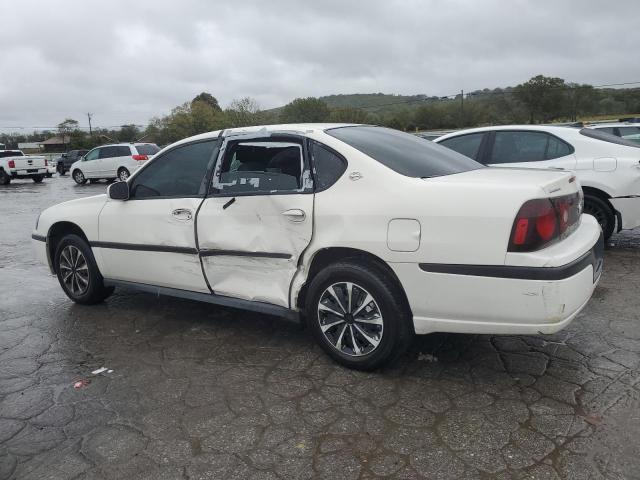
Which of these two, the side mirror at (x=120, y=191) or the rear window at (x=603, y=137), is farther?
the rear window at (x=603, y=137)

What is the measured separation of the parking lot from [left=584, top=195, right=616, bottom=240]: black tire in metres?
1.68

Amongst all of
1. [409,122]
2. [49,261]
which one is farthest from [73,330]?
[409,122]

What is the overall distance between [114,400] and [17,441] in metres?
0.55

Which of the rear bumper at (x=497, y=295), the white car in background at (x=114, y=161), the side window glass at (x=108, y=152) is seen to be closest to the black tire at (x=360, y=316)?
the rear bumper at (x=497, y=295)

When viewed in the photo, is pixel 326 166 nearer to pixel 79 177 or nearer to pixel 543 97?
pixel 79 177

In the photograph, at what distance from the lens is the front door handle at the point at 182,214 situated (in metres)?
4.02

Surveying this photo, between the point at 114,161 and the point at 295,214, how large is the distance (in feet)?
67.4

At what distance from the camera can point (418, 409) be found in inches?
118

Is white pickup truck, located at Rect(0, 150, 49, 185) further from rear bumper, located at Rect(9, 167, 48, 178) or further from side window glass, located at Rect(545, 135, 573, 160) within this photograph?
side window glass, located at Rect(545, 135, 573, 160)

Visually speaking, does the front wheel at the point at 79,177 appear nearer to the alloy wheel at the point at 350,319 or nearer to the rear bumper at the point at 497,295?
the alloy wheel at the point at 350,319

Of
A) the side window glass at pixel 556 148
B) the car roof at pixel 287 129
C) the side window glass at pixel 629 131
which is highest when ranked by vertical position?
the car roof at pixel 287 129

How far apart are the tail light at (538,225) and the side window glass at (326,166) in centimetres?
114

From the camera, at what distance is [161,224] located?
13.8 ft

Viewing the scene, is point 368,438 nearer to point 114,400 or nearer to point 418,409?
point 418,409
